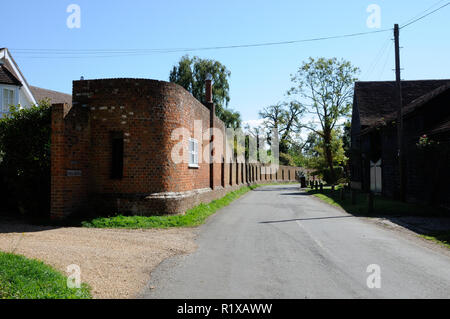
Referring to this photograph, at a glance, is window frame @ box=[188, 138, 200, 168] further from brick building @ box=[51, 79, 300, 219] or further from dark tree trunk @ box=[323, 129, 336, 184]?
dark tree trunk @ box=[323, 129, 336, 184]

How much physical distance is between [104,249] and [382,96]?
2839 centimetres

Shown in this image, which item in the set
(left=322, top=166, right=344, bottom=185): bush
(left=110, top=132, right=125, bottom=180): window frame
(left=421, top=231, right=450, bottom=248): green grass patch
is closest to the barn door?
(left=322, top=166, right=344, bottom=185): bush

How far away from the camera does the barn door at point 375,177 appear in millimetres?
23141

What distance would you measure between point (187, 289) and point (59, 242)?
426 cm

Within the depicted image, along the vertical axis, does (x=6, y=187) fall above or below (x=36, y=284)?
above

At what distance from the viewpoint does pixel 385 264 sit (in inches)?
240

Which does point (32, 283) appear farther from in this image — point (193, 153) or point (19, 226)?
point (193, 153)

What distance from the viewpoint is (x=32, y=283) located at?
14.7 feet

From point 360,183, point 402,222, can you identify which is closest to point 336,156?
point 360,183

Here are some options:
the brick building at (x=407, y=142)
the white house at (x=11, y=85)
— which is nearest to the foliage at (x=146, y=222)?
the brick building at (x=407, y=142)

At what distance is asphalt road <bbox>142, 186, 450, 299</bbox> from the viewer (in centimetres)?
466

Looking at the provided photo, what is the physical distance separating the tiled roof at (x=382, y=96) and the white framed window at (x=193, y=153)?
17065mm

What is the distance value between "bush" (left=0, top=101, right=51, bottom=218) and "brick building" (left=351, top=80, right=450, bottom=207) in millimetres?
14785
